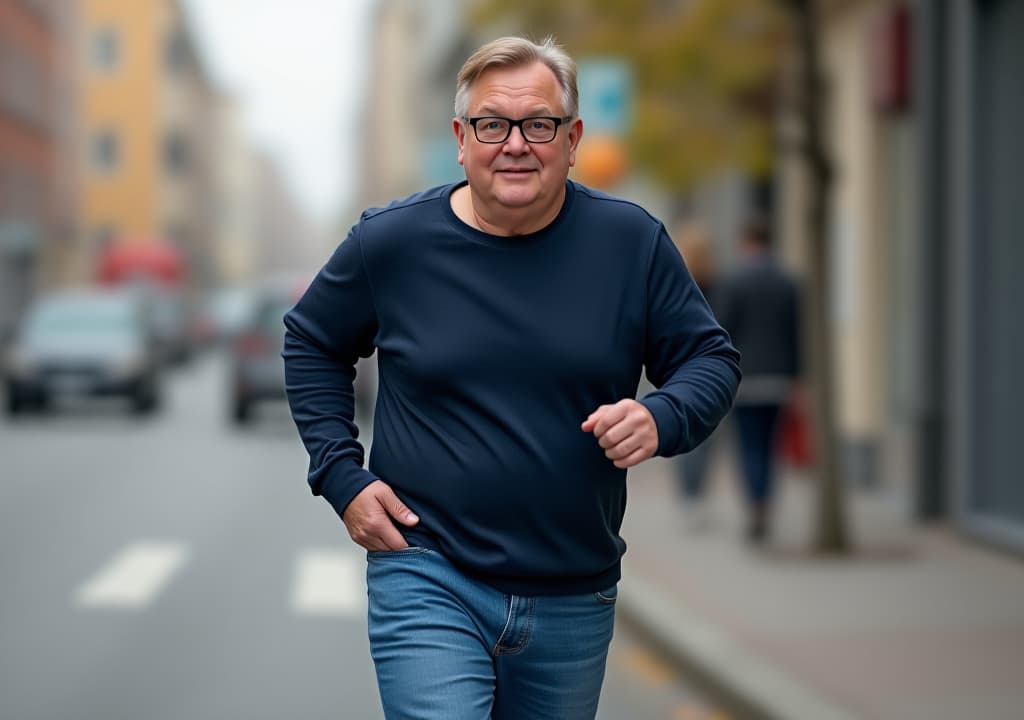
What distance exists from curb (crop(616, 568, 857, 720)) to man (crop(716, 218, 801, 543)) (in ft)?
6.73

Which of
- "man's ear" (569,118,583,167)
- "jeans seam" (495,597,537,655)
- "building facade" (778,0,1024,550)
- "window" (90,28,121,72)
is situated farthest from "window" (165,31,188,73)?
"jeans seam" (495,597,537,655)

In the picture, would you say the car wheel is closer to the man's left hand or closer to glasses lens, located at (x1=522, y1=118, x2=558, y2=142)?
glasses lens, located at (x1=522, y1=118, x2=558, y2=142)

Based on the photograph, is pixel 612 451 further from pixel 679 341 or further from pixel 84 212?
pixel 84 212

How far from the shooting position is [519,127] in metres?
3.50

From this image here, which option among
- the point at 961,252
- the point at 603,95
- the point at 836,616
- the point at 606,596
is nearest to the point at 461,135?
the point at 606,596

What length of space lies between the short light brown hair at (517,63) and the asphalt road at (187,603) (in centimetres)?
366

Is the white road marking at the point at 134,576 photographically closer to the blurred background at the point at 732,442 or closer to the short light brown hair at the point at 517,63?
the blurred background at the point at 732,442

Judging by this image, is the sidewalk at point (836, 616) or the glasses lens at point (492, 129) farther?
the sidewalk at point (836, 616)

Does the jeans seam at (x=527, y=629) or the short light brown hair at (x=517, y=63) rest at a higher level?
the short light brown hair at (x=517, y=63)

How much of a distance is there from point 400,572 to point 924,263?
951cm

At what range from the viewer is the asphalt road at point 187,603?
7102 millimetres

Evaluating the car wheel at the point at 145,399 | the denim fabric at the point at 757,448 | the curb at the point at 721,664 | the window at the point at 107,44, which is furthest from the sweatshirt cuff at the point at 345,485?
the window at the point at 107,44

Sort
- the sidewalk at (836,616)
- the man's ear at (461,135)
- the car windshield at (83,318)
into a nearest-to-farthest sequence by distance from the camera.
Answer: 1. the man's ear at (461,135)
2. the sidewalk at (836,616)
3. the car windshield at (83,318)

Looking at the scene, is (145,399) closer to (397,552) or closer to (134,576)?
(134,576)
